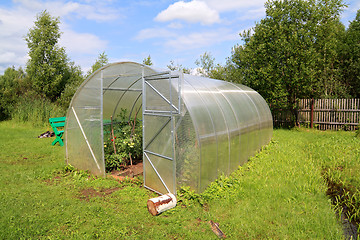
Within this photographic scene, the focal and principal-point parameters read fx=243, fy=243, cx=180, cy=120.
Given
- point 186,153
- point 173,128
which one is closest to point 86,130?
point 173,128

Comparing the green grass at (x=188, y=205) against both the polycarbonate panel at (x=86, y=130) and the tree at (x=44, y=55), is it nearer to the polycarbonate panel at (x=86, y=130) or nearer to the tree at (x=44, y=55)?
the polycarbonate panel at (x=86, y=130)

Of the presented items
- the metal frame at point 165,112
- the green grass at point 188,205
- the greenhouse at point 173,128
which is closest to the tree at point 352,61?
the green grass at point 188,205

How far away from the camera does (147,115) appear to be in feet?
19.0

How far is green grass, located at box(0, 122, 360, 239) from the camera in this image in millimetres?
4004

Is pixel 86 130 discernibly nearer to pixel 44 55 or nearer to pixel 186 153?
pixel 186 153

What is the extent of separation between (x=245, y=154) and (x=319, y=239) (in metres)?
3.56

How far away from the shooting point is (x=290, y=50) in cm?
1337

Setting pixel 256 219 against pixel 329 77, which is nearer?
pixel 256 219

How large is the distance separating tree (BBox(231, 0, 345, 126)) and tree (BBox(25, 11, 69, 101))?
49.2 feet

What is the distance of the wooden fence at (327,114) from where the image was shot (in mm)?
13438

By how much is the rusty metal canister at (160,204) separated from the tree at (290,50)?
1096 centimetres

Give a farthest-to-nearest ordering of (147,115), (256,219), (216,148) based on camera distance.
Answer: (147,115), (216,148), (256,219)

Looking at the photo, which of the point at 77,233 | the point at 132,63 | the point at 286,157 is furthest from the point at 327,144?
the point at 77,233

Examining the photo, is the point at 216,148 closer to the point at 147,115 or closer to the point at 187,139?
the point at 187,139
